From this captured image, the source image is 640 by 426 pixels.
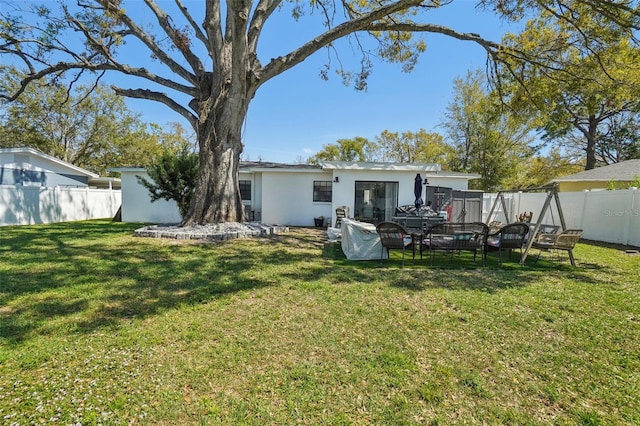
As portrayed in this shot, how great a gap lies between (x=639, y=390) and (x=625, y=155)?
30048 millimetres

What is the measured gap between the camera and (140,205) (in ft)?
49.4

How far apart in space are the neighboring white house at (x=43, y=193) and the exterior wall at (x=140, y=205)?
3039 mm

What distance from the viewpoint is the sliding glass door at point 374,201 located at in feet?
45.3

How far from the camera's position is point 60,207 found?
14.7m

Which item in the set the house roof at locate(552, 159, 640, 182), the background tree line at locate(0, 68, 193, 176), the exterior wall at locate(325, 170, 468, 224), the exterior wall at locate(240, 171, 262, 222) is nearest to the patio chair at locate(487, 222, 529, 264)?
the exterior wall at locate(325, 170, 468, 224)

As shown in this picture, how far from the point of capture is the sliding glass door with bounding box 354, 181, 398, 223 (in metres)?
13.8

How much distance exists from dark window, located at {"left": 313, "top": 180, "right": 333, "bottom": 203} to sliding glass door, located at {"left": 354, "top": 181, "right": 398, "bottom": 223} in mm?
1375

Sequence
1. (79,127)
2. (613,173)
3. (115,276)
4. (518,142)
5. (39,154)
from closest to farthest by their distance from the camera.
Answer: (115,276), (613,173), (39,154), (518,142), (79,127)

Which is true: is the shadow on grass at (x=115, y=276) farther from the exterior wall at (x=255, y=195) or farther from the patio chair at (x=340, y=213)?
the exterior wall at (x=255, y=195)

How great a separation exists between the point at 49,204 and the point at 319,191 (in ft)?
43.0

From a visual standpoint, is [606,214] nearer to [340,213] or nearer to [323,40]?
[340,213]

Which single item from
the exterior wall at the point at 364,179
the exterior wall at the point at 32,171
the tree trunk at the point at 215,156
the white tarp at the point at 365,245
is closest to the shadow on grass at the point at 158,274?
the white tarp at the point at 365,245

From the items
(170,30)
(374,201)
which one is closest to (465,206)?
(374,201)

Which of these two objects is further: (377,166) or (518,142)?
(518,142)
